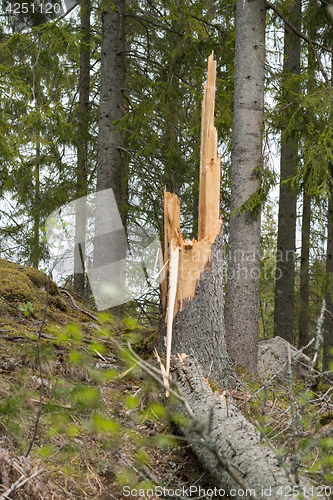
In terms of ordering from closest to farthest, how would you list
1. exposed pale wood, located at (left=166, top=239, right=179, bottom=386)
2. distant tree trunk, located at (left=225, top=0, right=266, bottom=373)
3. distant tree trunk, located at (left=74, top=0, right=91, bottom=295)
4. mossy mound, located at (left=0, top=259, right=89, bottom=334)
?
1. exposed pale wood, located at (left=166, top=239, right=179, bottom=386)
2. mossy mound, located at (left=0, top=259, right=89, bottom=334)
3. distant tree trunk, located at (left=225, top=0, right=266, bottom=373)
4. distant tree trunk, located at (left=74, top=0, right=91, bottom=295)

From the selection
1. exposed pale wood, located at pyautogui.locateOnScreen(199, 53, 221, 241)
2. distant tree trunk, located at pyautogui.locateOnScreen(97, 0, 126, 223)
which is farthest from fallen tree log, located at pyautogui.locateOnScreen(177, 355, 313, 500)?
distant tree trunk, located at pyautogui.locateOnScreen(97, 0, 126, 223)

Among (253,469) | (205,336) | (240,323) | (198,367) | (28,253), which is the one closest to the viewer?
(253,469)

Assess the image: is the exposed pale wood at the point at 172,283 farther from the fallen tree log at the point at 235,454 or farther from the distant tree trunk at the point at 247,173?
the distant tree trunk at the point at 247,173

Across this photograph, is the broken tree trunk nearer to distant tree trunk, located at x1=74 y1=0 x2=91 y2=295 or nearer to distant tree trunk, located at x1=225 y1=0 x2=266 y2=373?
distant tree trunk, located at x1=225 y1=0 x2=266 y2=373

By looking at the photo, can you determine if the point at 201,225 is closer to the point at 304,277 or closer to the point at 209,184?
the point at 209,184

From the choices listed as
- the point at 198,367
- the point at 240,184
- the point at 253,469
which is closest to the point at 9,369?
the point at 198,367

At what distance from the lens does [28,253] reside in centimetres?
1012

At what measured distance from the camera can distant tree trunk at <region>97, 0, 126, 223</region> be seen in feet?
23.8

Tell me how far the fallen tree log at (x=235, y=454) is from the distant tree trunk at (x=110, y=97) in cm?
488

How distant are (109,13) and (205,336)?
6296mm

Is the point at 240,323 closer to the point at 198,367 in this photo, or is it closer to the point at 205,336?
the point at 205,336

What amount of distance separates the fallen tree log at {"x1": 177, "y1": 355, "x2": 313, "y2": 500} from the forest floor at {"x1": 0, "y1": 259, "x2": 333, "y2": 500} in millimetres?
113

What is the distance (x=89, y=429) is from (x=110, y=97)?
641 cm

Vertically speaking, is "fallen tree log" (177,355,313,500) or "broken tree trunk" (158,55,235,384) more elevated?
"broken tree trunk" (158,55,235,384)
